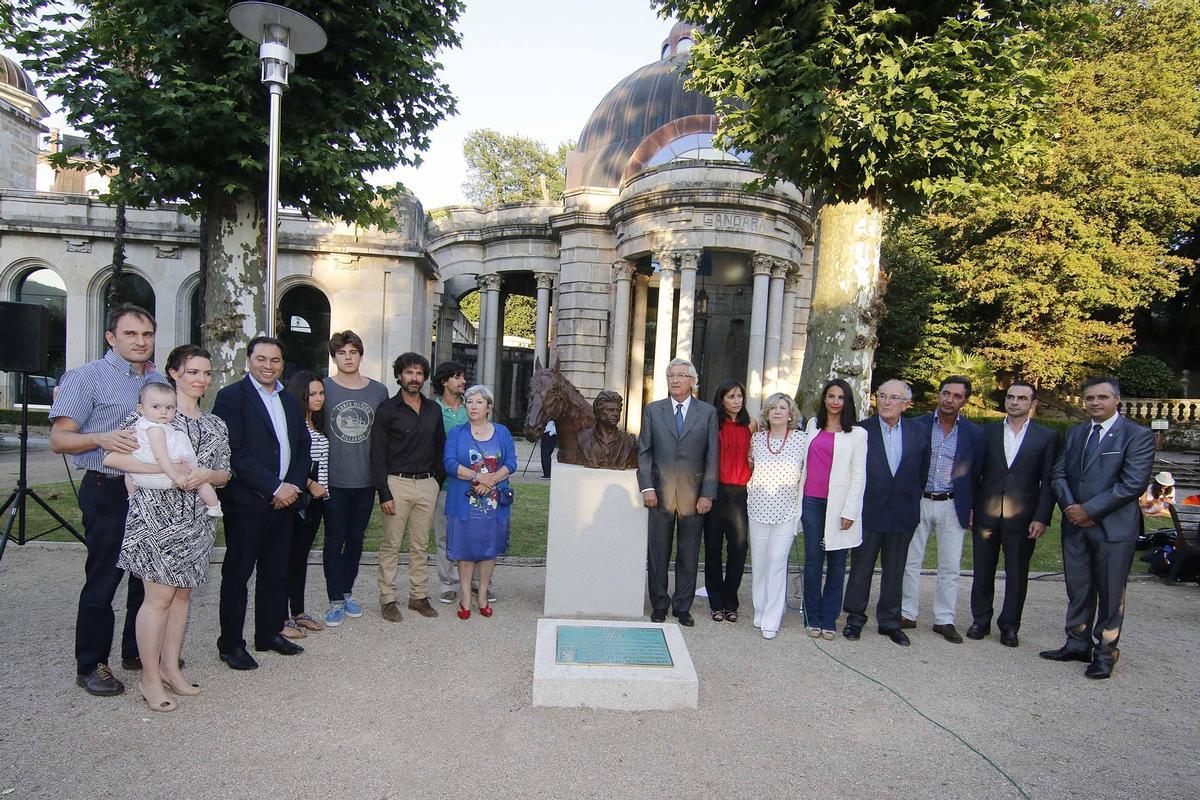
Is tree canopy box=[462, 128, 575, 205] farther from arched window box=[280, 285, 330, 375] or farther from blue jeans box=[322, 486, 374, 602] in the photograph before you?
blue jeans box=[322, 486, 374, 602]

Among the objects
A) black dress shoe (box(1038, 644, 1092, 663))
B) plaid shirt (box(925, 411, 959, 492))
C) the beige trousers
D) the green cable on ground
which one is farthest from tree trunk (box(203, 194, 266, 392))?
black dress shoe (box(1038, 644, 1092, 663))

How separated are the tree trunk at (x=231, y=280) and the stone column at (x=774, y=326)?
14983 millimetres

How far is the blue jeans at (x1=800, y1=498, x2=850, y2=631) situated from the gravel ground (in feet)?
0.80

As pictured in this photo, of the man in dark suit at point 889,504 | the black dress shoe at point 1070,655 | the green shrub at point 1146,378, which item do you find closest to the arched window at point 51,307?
the man in dark suit at point 889,504

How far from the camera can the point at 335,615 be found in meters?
5.23

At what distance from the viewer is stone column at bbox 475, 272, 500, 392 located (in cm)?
2436

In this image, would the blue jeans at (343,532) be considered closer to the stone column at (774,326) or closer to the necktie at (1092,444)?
the necktie at (1092,444)

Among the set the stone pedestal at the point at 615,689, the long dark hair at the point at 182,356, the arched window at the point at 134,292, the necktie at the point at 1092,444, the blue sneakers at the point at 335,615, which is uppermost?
the arched window at the point at 134,292

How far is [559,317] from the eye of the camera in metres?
23.3

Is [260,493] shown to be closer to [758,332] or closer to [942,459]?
[942,459]

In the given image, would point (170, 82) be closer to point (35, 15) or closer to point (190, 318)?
point (35, 15)

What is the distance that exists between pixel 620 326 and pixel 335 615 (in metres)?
17.2

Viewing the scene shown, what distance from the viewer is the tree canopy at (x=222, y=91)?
7629 millimetres

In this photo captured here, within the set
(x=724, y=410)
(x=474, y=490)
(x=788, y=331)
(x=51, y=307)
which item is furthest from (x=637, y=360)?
(x=51, y=307)
